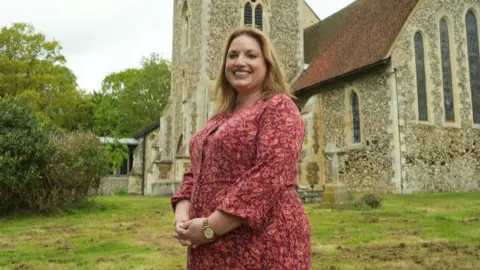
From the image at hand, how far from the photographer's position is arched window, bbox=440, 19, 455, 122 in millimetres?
15016

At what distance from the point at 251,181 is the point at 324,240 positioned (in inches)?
190

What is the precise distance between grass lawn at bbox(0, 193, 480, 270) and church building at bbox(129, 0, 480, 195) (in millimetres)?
3808

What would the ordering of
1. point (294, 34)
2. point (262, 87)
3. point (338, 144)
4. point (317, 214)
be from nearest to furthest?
point (262, 87), point (317, 214), point (338, 144), point (294, 34)

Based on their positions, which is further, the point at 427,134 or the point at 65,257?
the point at 427,134

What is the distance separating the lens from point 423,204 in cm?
1029

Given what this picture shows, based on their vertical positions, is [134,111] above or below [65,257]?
above

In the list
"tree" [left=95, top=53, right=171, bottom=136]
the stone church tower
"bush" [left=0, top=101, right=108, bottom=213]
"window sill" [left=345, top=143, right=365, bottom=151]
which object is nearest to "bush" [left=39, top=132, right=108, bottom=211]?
"bush" [left=0, top=101, right=108, bottom=213]

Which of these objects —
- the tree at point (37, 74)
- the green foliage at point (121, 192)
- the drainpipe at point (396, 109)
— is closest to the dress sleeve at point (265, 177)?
the drainpipe at point (396, 109)

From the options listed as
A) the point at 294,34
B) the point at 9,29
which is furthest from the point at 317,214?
the point at 9,29

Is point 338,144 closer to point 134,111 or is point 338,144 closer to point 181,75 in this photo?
point 181,75

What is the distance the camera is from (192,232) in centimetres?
180

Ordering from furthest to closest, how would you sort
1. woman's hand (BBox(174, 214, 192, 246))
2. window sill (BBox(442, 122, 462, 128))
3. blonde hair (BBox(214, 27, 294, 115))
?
1. window sill (BBox(442, 122, 462, 128))
2. blonde hair (BBox(214, 27, 294, 115))
3. woman's hand (BBox(174, 214, 192, 246))

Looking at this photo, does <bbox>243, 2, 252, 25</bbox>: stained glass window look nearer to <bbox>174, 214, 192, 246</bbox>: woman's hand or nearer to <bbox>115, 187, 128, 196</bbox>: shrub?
<bbox>115, 187, 128, 196</bbox>: shrub

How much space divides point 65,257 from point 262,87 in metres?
4.74
